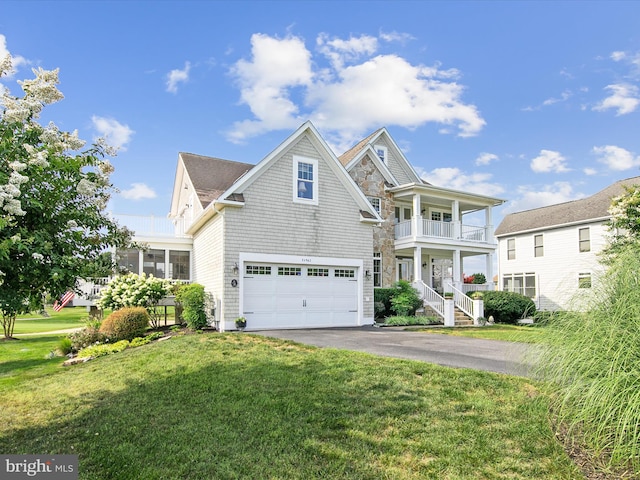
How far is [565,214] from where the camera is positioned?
85.1 ft

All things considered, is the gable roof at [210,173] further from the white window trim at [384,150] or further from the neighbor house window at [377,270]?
the neighbor house window at [377,270]

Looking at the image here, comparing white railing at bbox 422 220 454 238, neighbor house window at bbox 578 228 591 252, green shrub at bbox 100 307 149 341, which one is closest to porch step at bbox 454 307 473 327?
white railing at bbox 422 220 454 238

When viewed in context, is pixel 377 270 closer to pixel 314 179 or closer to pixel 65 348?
pixel 314 179

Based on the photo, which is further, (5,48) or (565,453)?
(5,48)

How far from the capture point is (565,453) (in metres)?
3.95

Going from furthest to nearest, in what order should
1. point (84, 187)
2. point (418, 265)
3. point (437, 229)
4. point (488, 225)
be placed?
1. point (488, 225)
2. point (437, 229)
3. point (418, 265)
4. point (84, 187)

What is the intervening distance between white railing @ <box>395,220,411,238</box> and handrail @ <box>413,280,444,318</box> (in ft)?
8.64

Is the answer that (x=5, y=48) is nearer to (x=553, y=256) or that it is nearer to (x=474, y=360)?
(x=474, y=360)

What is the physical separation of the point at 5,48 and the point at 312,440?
7.58 meters

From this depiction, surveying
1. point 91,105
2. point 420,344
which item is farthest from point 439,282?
point 91,105

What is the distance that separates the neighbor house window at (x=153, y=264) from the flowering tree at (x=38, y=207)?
47.9 feet

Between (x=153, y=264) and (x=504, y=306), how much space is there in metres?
17.4

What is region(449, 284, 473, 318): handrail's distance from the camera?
62.3ft

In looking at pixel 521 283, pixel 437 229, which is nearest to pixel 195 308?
pixel 437 229
